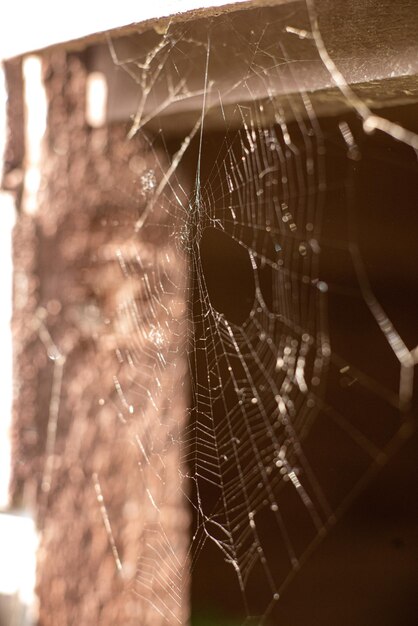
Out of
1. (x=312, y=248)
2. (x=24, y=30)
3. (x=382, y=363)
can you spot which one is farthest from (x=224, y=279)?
(x=24, y=30)

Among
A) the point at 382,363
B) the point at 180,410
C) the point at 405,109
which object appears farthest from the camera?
the point at 382,363

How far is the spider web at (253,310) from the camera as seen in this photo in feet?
2.08

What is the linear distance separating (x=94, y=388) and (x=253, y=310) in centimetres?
31

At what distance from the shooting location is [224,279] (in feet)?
2.74

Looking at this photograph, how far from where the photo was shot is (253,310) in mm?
908

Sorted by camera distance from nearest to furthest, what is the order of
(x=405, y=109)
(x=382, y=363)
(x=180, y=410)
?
(x=405, y=109)
(x=180, y=410)
(x=382, y=363)

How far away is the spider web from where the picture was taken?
25.0 inches

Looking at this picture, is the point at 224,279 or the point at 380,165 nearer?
the point at 380,165

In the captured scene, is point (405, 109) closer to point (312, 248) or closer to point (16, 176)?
point (312, 248)

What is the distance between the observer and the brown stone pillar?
673 mm

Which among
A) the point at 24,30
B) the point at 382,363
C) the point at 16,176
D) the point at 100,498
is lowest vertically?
the point at 100,498

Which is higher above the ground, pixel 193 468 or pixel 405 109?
pixel 405 109

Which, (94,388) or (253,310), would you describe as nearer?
(94,388)

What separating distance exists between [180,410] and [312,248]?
0.95 feet
